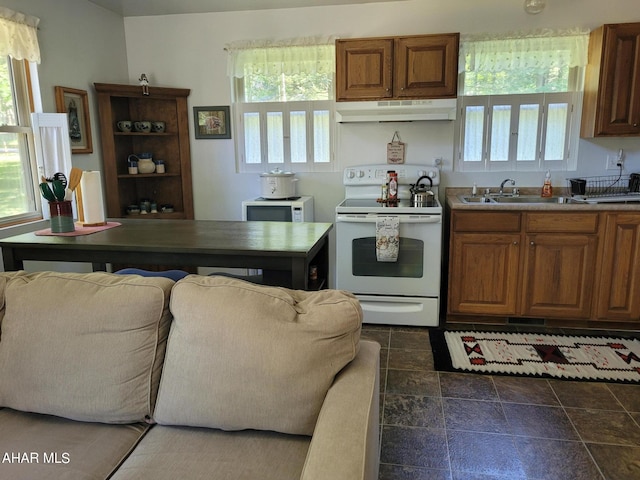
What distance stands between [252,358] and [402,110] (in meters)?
2.60

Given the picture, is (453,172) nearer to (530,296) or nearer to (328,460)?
(530,296)

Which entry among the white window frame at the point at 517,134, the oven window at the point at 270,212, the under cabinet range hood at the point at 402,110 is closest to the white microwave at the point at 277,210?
the oven window at the point at 270,212

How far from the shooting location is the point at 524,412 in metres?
2.25

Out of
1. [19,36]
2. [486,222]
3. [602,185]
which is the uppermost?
[19,36]

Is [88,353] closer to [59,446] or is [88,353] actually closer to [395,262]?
[59,446]

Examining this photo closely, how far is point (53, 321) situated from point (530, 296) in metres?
2.95

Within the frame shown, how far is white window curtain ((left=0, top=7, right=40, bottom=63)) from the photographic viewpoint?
2.74 meters

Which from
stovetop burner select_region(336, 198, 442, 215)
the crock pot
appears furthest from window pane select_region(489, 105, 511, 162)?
the crock pot

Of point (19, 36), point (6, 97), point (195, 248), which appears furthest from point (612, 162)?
point (6, 97)

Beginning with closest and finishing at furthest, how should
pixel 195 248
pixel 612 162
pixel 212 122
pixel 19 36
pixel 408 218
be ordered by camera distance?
pixel 195 248 → pixel 19 36 → pixel 408 218 → pixel 612 162 → pixel 212 122

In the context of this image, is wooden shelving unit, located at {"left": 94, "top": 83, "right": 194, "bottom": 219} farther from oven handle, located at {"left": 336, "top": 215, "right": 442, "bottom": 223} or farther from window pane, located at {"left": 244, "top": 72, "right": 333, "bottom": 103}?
oven handle, located at {"left": 336, "top": 215, "right": 442, "bottom": 223}

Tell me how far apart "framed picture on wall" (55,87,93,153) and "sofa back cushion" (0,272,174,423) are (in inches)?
91.3

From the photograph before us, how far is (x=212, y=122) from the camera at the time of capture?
13.2 ft

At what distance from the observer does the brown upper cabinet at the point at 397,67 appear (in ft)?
10.8
